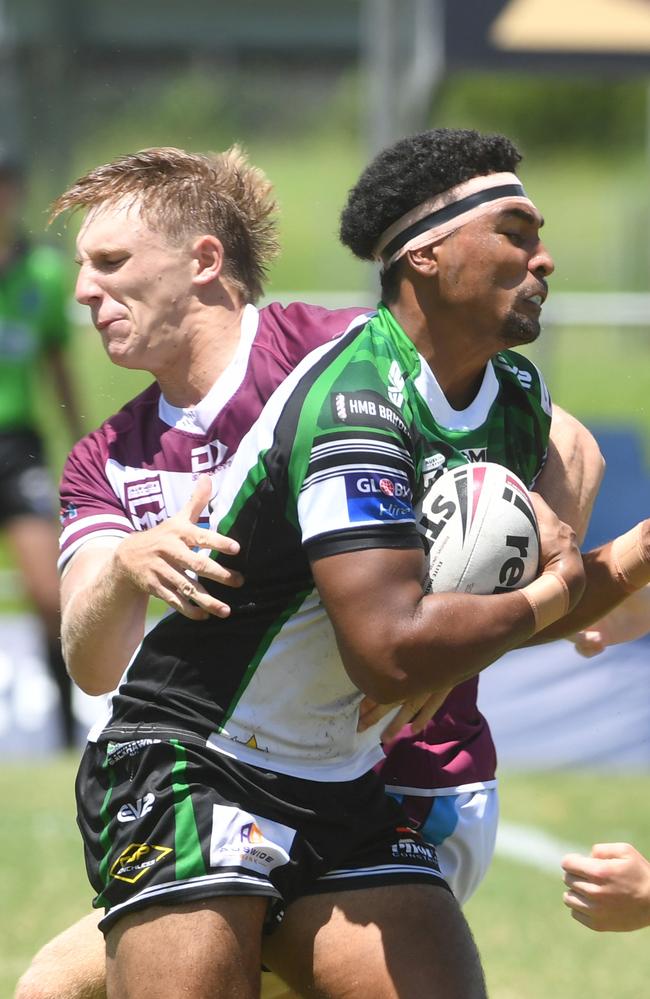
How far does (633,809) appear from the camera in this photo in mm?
7152

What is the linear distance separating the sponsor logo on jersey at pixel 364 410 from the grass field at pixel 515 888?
9.06 ft

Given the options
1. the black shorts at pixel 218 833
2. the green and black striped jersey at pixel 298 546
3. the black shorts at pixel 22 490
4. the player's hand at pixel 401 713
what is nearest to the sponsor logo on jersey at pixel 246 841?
the black shorts at pixel 218 833

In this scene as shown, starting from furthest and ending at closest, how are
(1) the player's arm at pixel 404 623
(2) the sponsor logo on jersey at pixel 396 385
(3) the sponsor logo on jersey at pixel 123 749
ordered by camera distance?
(3) the sponsor logo on jersey at pixel 123 749 → (2) the sponsor logo on jersey at pixel 396 385 → (1) the player's arm at pixel 404 623

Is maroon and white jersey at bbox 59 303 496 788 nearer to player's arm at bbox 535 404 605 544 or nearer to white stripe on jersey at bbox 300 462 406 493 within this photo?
white stripe on jersey at bbox 300 462 406 493

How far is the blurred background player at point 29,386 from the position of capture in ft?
27.4

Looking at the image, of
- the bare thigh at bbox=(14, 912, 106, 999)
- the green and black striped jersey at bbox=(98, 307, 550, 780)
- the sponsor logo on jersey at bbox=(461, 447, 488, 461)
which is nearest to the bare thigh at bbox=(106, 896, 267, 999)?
the green and black striped jersey at bbox=(98, 307, 550, 780)

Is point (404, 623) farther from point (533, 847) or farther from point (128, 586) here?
point (533, 847)

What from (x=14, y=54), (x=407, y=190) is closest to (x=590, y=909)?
(x=407, y=190)

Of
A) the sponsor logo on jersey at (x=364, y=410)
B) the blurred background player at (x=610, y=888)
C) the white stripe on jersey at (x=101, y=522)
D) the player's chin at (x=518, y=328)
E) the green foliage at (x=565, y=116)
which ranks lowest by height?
the green foliage at (x=565, y=116)

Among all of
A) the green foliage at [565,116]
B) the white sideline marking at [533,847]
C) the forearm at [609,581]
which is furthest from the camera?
the green foliage at [565,116]

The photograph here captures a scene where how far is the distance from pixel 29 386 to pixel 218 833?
239 inches

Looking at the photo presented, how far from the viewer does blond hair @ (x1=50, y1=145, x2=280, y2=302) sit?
3.35 m

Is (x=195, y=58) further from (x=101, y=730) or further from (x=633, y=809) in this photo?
(x=101, y=730)

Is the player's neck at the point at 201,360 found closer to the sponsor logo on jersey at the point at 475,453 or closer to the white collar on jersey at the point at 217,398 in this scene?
the white collar on jersey at the point at 217,398
